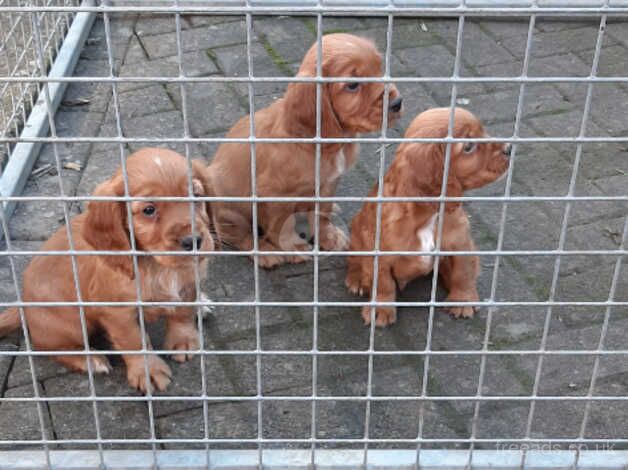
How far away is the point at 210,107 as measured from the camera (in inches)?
187

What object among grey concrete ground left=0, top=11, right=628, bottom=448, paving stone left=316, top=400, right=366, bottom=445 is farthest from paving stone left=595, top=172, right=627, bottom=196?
paving stone left=316, top=400, right=366, bottom=445

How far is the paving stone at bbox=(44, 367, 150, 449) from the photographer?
2988 mm

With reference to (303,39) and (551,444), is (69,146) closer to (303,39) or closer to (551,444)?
(303,39)

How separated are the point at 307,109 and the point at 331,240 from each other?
0.70m

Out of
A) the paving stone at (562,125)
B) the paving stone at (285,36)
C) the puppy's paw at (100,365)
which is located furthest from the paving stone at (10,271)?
the paving stone at (562,125)

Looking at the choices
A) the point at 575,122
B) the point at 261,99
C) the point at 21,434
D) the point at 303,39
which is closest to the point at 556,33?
the point at 575,122

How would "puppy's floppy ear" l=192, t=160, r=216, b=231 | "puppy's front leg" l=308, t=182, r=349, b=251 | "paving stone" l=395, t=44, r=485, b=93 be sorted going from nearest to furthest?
1. "puppy's floppy ear" l=192, t=160, r=216, b=231
2. "puppy's front leg" l=308, t=182, r=349, b=251
3. "paving stone" l=395, t=44, r=485, b=93

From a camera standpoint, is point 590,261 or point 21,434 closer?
point 21,434

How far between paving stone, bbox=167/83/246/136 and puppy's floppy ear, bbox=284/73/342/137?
1.26 metres

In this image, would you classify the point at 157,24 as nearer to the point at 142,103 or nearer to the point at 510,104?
the point at 142,103

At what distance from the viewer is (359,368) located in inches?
128

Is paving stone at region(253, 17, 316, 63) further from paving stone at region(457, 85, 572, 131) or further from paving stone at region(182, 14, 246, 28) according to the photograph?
paving stone at region(457, 85, 572, 131)

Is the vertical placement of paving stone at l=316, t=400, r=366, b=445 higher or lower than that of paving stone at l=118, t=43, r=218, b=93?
lower

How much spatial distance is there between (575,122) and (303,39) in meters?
1.64
